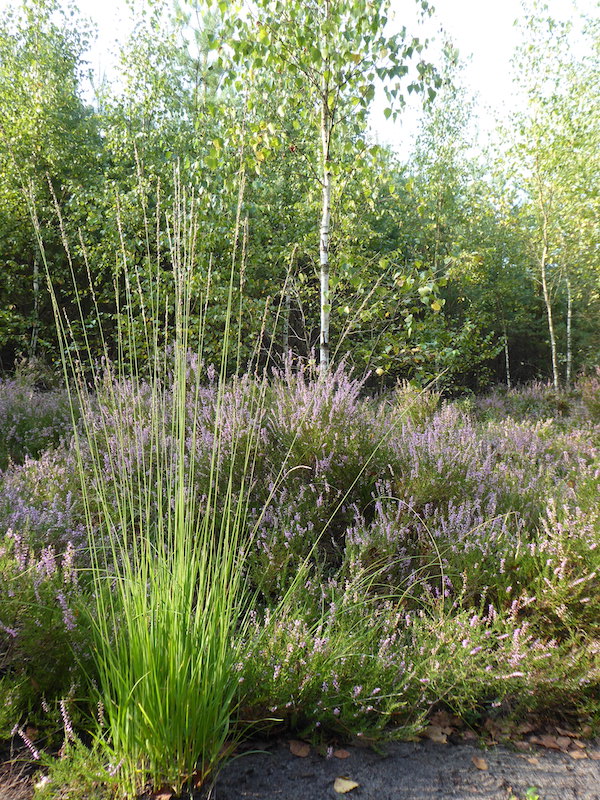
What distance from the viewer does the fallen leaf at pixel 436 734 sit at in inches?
83.6

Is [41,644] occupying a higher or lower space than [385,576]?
higher

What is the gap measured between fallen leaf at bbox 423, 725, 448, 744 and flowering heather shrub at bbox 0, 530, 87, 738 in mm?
1322

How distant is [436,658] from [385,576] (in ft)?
2.59

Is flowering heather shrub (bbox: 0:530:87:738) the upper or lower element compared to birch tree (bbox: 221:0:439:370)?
lower

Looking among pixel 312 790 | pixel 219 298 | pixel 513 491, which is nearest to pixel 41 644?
pixel 312 790

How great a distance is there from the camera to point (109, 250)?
9281 mm

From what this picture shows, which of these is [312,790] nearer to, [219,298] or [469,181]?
[219,298]

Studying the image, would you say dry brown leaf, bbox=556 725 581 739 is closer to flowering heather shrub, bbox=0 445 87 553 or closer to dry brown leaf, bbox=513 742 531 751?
dry brown leaf, bbox=513 742 531 751

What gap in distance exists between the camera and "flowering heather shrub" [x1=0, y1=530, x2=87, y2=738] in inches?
78.1

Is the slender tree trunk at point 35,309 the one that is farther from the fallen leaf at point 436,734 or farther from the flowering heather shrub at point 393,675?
the fallen leaf at point 436,734

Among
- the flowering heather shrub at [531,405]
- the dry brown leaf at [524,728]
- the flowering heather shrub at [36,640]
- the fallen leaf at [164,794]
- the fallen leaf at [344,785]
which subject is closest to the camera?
the fallen leaf at [164,794]

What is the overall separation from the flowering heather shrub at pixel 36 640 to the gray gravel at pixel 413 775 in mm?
690

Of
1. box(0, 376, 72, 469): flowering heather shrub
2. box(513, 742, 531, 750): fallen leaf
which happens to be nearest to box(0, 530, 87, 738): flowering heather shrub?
box(513, 742, 531, 750): fallen leaf

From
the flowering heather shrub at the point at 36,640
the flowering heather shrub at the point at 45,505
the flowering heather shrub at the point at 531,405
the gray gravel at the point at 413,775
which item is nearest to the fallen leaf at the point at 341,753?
the gray gravel at the point at 413,775
